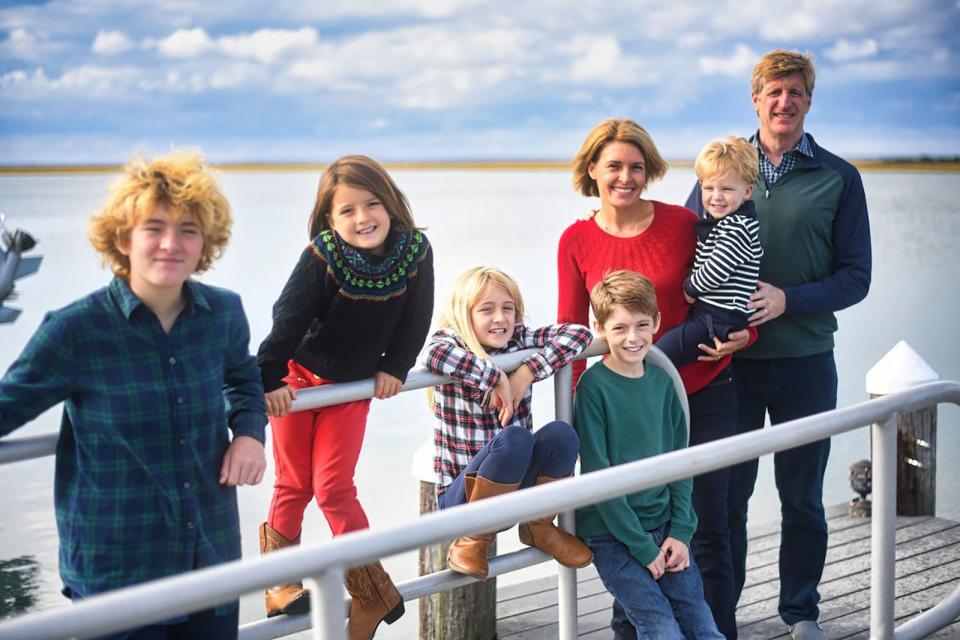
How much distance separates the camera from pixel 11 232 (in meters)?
→ 2.59

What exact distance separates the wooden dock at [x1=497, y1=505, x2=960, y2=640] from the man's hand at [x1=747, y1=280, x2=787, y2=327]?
1.00 m

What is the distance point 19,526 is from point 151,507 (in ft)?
27.3

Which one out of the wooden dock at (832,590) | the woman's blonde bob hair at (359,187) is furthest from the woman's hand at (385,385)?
Result: the wooden dock at (832,590)

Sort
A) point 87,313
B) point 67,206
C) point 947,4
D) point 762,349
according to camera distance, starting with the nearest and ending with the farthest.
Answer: point 87,313 → point 762,349 → point 67,206 → point 947,4

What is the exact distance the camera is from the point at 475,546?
2611 millimetres

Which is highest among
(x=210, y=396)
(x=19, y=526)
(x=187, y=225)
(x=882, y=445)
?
(x=187, y=225)

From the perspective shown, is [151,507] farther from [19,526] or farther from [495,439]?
[19,526]

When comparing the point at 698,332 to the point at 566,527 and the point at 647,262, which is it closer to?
the point at 647,262

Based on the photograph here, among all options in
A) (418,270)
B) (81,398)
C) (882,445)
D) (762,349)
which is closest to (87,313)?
(81,398)

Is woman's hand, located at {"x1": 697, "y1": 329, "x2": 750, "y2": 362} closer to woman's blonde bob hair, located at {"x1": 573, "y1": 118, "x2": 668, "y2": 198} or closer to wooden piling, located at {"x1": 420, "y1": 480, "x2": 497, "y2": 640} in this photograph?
woman's blonde bob hair, located at {"x1": 573, "y1": 118, "x2": 668, "y2": 198}

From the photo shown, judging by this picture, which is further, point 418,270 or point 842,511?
point 842,511

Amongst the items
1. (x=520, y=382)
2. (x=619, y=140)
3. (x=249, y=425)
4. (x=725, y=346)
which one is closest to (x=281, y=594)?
(x=249, y=425)

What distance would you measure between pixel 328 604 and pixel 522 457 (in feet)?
3.14

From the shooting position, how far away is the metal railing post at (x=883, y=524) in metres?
2.49
